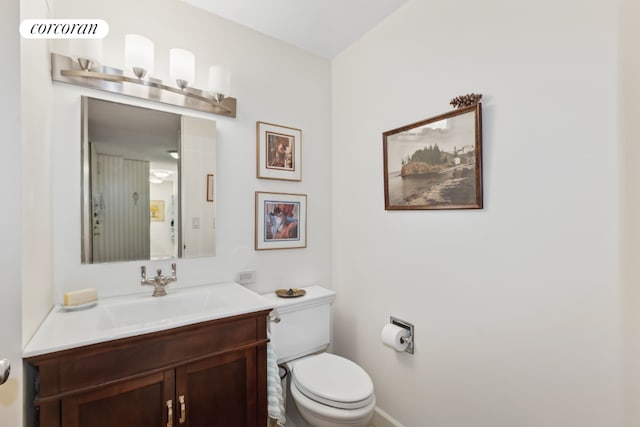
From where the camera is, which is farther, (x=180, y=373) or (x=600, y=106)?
(x=180, y=373)

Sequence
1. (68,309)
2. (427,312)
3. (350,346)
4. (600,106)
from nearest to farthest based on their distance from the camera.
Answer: (600,106) → (68,309) → (427,312) → (350,346)

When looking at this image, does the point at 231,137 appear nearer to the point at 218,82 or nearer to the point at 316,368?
the point at 218,82

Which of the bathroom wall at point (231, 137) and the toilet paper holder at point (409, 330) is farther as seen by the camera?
the toilet paper holder at point (409, 330)

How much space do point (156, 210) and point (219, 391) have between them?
3.17 feet

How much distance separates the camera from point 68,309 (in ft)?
4.31

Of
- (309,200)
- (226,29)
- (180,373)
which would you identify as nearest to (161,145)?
(226,29)

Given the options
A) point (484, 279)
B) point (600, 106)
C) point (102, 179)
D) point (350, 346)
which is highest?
point (600, 106)

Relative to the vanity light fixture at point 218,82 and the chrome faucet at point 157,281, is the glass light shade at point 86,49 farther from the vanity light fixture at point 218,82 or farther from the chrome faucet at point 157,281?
the chrome faucet at point 157,281

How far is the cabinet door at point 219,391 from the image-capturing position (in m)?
1.20

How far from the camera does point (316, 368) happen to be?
5.44 ft

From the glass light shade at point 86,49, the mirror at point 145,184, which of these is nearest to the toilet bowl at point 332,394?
the mirror at point 145,184

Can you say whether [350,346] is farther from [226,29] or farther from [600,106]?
[226,29]

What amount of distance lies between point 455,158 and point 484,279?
1.92 feet

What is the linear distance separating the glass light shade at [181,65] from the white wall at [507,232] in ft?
3.55
